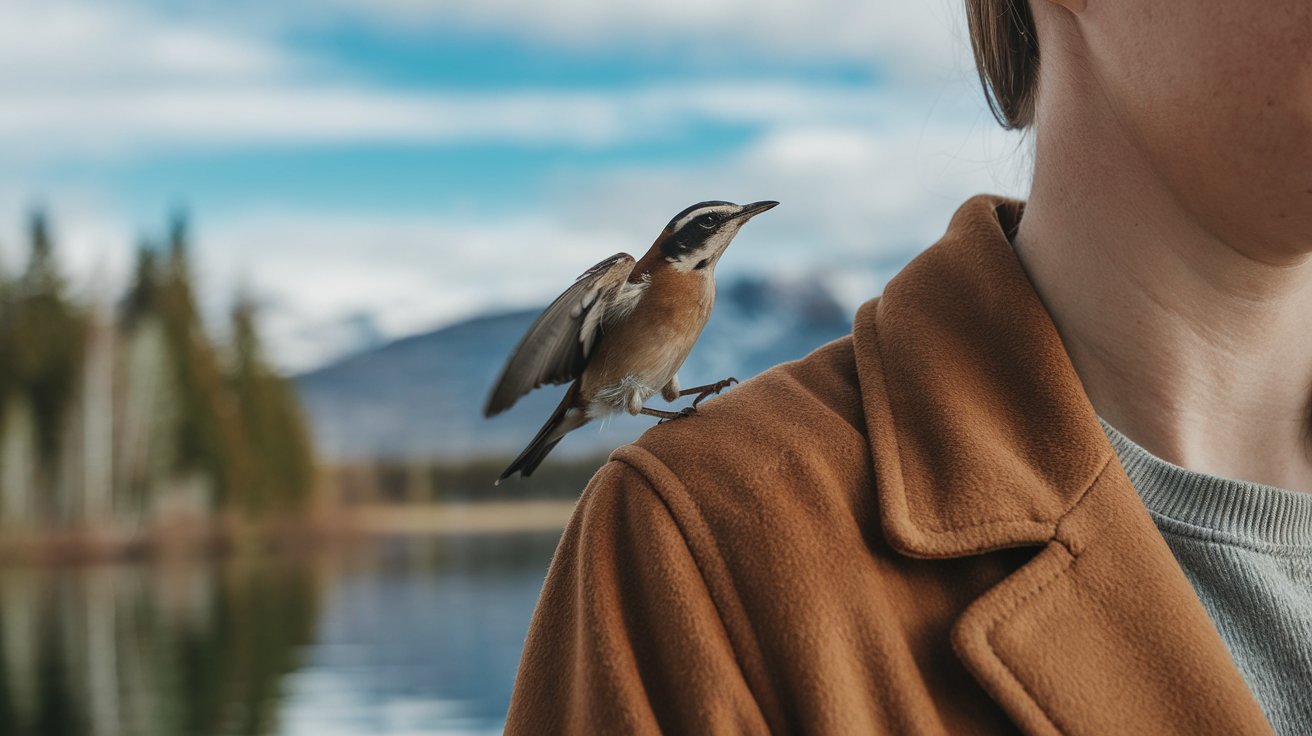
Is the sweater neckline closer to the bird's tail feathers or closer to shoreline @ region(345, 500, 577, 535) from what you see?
the bird's tail feathers

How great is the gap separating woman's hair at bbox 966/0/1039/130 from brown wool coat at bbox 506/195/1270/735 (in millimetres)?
406

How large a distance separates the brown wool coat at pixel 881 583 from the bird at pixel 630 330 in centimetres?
11

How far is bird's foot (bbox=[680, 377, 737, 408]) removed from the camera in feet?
5.06

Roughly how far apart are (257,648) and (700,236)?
2998 centimetres

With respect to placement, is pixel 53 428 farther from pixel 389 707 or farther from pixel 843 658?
pixel 843 658

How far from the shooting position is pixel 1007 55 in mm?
1642

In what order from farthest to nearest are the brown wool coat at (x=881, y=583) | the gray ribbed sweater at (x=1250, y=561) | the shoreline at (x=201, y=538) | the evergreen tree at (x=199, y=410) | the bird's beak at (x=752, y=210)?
the evergreen tree at (x=199, y=410), the shoreline at (x=201, y=538), the bird's beak at (x=752, y=210), the gray ribbed sweater at (x=1250, y=561), the brown wool coat at (x=881, y=583)

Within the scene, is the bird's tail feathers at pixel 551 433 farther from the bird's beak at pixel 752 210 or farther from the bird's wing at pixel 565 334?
the bird's beak at pixel 752 210

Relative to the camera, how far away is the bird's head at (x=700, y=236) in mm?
1534

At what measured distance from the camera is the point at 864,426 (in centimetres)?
139

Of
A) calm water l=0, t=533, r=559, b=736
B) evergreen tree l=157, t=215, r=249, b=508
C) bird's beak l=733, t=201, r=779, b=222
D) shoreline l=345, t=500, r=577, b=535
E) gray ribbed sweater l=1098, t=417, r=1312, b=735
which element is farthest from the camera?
shoreline l=345, t=500, r=577, b=535

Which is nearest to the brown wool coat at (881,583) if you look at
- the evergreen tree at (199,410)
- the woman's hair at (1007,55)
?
→ the woman's hair at (1007,55)

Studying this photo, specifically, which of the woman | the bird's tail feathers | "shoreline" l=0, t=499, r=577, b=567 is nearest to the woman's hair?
the woman

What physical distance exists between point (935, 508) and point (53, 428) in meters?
41.3
